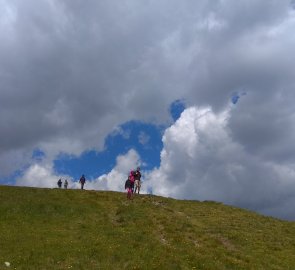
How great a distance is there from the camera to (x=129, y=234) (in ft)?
123

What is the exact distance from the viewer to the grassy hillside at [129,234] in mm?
30781

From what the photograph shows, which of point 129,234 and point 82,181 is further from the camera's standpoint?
point 82,181

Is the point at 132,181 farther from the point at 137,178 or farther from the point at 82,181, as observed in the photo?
the point at 82,181

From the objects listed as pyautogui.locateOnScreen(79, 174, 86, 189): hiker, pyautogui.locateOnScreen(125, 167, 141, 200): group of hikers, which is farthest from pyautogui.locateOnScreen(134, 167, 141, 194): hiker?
pyautogui.locateOnScreen(79, 174, 86, 189): hiker

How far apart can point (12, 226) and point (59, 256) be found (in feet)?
36.0

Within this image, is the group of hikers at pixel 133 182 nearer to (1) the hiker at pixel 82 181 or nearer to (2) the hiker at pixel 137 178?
(2) the hiker at pixel 137 178

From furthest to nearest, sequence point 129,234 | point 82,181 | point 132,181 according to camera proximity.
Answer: point 82,181
point 132,181
point 129,234

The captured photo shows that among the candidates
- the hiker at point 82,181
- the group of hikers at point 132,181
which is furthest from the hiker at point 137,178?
the hiker at point 82,181

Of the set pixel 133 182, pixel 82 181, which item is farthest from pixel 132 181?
pixel 82 181

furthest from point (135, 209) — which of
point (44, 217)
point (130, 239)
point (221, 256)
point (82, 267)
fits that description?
point (82, 267)

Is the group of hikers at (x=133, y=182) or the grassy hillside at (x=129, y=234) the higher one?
the group of hikers at (x=133, y=182)

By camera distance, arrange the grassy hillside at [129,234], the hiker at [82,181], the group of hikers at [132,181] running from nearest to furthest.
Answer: the grassy hillside at [129,234] < the group of hikers at [132,181] < the hiker at [82,181]

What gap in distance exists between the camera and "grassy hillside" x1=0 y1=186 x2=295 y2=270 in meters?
30.8

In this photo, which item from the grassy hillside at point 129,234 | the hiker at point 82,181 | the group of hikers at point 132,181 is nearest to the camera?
the grassy hillside at point 129,234
